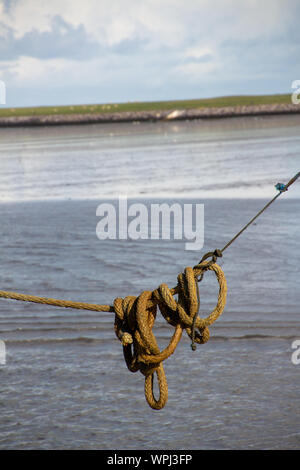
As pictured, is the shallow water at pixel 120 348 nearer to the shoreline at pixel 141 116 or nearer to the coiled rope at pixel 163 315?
the coiled rope at pixel 163 315

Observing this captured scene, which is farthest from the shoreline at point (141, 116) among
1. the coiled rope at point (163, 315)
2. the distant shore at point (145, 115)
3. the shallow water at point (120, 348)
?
the coiled rope at point (163, 315)

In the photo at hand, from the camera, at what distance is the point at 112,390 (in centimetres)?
705

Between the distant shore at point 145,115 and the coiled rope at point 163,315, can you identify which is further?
the distant shore at point 145,115

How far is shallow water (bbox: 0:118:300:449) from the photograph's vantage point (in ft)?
20.2

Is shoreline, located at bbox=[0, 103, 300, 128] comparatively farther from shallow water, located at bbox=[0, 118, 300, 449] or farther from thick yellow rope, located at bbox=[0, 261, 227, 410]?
thick yellow rope, located at bbox=[0, 261, 227, 410]

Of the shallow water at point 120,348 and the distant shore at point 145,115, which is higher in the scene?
the distant shore at point 145,115

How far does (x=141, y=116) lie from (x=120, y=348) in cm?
15193

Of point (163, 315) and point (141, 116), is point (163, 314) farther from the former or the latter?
point (141, 116)

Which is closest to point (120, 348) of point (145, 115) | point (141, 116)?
point (145, 115)

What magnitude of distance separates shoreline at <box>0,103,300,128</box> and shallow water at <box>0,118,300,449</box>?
5418 inches

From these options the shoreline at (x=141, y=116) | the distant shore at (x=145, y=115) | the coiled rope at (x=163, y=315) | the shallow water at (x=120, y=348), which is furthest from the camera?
the shoreline at (x=141, y=116)

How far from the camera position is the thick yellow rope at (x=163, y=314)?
4371 millimetres
